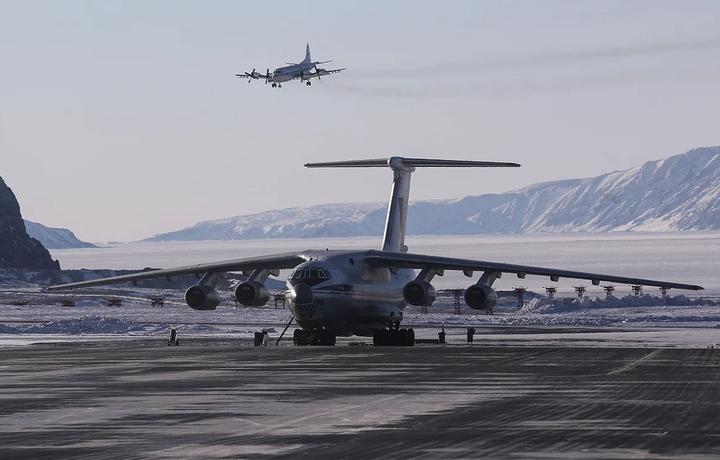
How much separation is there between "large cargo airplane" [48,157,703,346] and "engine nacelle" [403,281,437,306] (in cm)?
4

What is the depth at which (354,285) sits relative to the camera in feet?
150

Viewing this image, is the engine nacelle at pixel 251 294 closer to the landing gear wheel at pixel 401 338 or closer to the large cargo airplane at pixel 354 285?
the large cargo airplane at pixel 354 285

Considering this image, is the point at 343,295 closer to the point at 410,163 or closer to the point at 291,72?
the point at 410,163

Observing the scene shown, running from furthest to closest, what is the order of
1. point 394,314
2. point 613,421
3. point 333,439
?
point 394,314, point 613,421, point 333,439

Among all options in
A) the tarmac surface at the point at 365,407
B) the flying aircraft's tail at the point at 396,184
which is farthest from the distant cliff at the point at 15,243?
the tarmac surface at the point at 365,407

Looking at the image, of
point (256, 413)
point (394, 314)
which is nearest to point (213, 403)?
point (256, 413)

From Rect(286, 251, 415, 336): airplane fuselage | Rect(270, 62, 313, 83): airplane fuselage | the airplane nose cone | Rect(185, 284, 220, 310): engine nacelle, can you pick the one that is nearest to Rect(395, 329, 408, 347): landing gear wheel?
Rect(286, 251, 415, 336): airplane fuselage

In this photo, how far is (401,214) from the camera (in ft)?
179

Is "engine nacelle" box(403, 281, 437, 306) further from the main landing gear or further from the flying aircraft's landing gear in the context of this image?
the flying aircraft's landing gear

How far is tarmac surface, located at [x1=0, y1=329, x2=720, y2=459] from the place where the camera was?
16.4 m

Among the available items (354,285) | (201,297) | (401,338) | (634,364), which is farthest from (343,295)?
(634,364)

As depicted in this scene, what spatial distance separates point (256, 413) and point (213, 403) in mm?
2090

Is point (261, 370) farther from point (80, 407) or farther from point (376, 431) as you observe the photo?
point (376, 431)

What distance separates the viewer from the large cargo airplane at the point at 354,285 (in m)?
44.8
